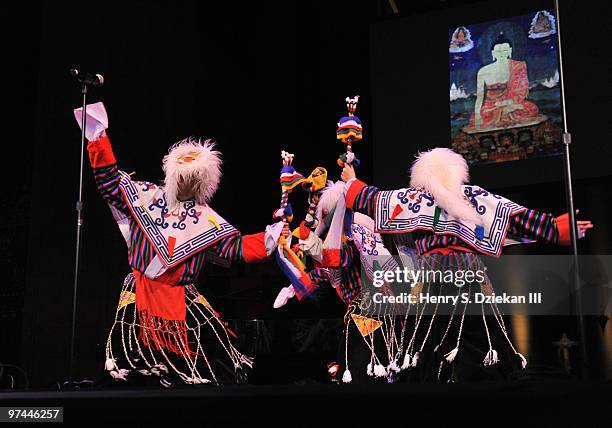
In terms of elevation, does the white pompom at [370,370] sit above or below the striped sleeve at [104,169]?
below

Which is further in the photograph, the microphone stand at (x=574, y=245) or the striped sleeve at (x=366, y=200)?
the striped sleeve at (x=366, y=200)

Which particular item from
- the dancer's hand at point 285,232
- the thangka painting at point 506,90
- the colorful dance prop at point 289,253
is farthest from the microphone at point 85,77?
the thangka painting at point 506,90

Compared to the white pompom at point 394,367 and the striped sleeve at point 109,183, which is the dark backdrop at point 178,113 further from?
the white pompom at point 394,367

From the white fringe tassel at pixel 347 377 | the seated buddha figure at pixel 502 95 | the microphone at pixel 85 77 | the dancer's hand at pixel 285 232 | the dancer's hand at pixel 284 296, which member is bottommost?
the white fringe tassel at pixel 347 377

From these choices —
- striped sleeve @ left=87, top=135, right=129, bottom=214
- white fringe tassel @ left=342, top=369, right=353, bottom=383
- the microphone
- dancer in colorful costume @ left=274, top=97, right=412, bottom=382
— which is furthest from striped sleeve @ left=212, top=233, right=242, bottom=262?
the microphone

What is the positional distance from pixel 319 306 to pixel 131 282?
1213 mm

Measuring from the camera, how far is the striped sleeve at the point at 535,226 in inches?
129

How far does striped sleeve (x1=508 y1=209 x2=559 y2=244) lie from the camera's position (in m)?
3.27

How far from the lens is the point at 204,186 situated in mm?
3703

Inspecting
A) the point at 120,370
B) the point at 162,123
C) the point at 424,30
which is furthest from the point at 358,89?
the point at 120,370

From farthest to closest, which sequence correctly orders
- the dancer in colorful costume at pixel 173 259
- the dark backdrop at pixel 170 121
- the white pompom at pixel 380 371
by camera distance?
the dark backdrop at pixel 170 121 → the dancer in colorful costume at pixel 173 259 → the white pompom at pixel 380 371

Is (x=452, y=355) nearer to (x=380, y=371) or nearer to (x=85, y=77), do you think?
(x=380, y=371)

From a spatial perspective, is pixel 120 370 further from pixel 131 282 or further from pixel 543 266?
pixel 543 266

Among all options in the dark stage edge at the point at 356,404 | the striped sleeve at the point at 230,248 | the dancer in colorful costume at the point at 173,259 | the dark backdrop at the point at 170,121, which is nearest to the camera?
the dark stage edge at the point at 356,404
